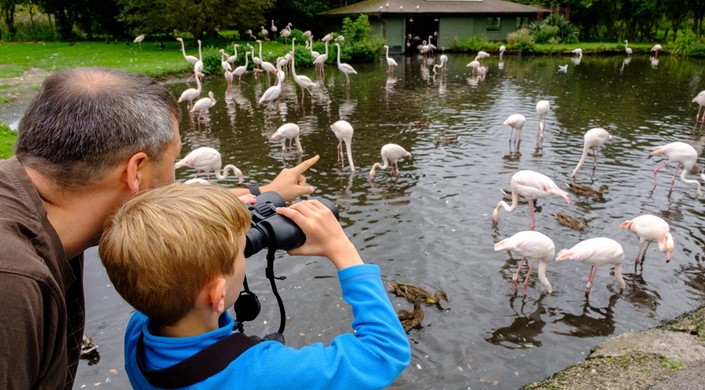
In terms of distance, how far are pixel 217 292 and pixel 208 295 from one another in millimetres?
45

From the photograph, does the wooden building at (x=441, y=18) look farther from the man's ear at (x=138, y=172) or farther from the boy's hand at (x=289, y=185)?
the man's ear at (x=138, y=172)

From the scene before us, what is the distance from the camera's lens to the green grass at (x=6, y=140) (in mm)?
7818

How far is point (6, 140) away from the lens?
8719mm

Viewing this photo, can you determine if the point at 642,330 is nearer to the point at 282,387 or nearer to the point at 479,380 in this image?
the point at 479,380

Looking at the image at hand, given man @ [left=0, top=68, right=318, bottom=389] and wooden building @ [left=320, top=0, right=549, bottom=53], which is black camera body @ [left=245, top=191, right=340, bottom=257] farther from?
wooden building @ [left=320, top=0, right=549, bottom=53]

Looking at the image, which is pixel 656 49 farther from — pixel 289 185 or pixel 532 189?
pixel 289 185

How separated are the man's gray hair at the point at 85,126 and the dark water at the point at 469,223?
3181 millimetres

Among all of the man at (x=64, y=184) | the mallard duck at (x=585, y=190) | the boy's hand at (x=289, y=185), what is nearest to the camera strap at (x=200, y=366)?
the man at (x=64, y=184)

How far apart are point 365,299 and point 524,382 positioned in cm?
317

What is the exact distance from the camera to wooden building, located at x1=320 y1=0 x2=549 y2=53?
117ft

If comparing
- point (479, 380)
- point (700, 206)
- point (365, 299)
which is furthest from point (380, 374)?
point (700, 206)

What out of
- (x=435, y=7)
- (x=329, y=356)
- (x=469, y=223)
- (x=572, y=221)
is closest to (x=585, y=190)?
(x=572, y=221)

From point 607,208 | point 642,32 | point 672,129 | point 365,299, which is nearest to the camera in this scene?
point 365,299

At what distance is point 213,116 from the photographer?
45.9 ft
